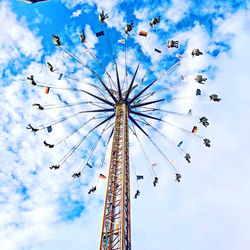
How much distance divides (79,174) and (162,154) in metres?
9.35

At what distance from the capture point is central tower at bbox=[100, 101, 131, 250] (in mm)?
12188

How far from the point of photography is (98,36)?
71.0ft

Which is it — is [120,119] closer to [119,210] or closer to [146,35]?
[119,210]

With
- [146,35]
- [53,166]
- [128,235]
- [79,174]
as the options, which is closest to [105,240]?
[128,235]

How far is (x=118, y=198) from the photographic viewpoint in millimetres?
13945

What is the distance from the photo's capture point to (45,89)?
23281 millimetres

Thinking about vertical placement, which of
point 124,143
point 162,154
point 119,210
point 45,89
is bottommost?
point 119,210

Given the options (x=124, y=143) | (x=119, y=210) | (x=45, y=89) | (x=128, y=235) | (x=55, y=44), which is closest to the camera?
(x=128, y=235)

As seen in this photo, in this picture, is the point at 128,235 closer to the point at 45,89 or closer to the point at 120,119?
the point at 120,119

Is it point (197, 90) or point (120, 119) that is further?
point (197, 90)

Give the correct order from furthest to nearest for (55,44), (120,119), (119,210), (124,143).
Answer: (55,44) < (120,119) < (124,143) < (119,210)

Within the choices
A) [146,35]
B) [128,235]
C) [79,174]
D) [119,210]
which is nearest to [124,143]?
[119,210]

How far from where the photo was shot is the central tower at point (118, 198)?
1219cm

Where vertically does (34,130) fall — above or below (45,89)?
below
